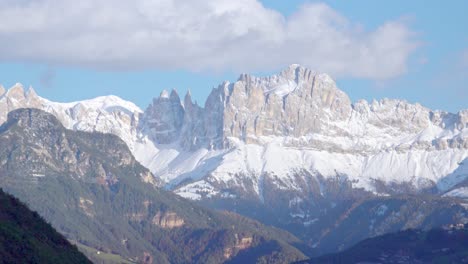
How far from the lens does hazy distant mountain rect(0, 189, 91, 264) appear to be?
368 feet

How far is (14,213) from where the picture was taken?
129 metres

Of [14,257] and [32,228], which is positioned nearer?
[14,257]

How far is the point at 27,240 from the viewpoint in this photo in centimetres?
11900

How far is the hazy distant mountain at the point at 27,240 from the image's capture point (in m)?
112

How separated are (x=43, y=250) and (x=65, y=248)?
10736mm

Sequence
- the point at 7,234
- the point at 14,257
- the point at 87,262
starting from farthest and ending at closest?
the point at 87,262, the point at 7,234, the point at 14,257

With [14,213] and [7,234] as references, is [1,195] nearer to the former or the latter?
[14,213]

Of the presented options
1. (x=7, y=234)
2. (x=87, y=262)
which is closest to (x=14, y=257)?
(x=7, y=234)

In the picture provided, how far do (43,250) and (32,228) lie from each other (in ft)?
29.5

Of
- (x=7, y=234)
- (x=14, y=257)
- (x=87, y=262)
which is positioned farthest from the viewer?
(x=87, y=262)

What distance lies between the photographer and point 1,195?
13300 cm

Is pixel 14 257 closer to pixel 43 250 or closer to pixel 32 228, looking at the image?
pixel 43 250

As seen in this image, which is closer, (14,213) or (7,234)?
(7,234)

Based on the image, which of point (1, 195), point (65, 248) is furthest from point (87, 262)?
point (1, 195)
